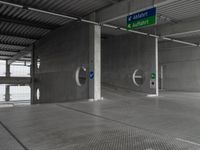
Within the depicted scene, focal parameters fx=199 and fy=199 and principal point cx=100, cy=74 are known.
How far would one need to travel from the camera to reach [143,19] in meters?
7.93

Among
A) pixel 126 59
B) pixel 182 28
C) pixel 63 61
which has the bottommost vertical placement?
pixel 63 61

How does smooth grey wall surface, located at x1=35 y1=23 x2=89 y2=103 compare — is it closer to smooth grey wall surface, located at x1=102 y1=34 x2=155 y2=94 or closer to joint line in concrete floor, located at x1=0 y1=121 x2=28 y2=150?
smooth grey wall surface, located at x1=102 y1=34 x2=155 y2=94

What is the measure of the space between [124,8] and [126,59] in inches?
268

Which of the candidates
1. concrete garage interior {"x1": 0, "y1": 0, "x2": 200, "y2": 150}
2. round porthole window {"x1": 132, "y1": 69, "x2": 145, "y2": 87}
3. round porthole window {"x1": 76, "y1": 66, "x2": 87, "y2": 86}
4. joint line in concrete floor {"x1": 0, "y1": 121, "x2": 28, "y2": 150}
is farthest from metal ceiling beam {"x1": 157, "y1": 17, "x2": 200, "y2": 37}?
joint line in concrete floor {"x1": 0, "y1": 121, "x2": 28, "y2": 150}

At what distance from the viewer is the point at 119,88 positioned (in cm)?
1547

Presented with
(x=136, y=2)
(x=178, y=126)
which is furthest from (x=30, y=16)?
(x=178, y=126)

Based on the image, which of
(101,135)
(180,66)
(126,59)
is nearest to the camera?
(101,135)

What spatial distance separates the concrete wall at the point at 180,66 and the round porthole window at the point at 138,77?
429 centimetres

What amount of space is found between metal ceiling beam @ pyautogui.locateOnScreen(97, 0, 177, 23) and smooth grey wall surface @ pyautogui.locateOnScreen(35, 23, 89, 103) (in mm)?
1473

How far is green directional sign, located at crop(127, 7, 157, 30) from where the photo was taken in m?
7.54

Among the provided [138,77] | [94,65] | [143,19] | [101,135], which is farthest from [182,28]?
[101,135]

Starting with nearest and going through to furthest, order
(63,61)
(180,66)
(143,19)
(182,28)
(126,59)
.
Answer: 1. (143,19)
2. (182,28)
3. (63,61)
4. (126,59)
5. (180,66)

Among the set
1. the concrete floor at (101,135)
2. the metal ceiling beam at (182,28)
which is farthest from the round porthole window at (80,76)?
the concrete floor at (101,135)

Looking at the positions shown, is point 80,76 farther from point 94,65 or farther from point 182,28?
point 182,28
